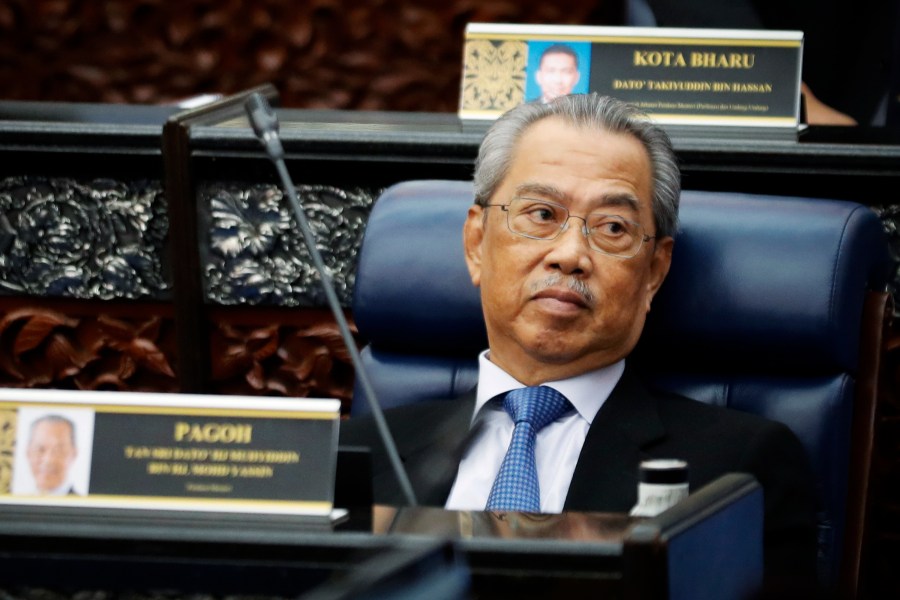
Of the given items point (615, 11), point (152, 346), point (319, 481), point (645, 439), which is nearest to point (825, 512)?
point (645, 439)

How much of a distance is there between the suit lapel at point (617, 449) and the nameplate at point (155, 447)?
54 cm

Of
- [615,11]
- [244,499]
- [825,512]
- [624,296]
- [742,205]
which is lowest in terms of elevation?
[825,512]

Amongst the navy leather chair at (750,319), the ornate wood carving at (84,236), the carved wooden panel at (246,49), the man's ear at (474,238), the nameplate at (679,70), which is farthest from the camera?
the carved wooden panel at (246,49)

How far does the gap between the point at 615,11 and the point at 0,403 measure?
2818mm

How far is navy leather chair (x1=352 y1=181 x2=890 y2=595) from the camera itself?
1.57m

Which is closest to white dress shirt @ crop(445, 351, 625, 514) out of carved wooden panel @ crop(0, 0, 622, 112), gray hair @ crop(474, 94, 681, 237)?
gray hair @ crop(474, 94, 681, 237)

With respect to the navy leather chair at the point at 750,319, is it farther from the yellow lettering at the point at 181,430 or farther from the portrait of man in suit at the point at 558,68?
the yellow lettering at the point at 181,430

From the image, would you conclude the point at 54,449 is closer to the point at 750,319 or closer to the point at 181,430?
the point at 181,430

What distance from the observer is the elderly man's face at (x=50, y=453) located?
3.22ft

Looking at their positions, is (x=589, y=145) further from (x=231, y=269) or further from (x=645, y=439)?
(x=231, y=269)

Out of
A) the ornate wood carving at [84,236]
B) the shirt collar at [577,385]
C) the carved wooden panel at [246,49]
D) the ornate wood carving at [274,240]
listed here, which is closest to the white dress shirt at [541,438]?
the shirt collar at [577,385]

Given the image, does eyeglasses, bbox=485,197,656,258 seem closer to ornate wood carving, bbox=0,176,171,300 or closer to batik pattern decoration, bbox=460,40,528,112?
batik pattern decoration, bbox=460,40,528,112

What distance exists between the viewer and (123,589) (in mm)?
846

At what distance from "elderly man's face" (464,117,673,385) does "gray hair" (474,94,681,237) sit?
0.01 meters
